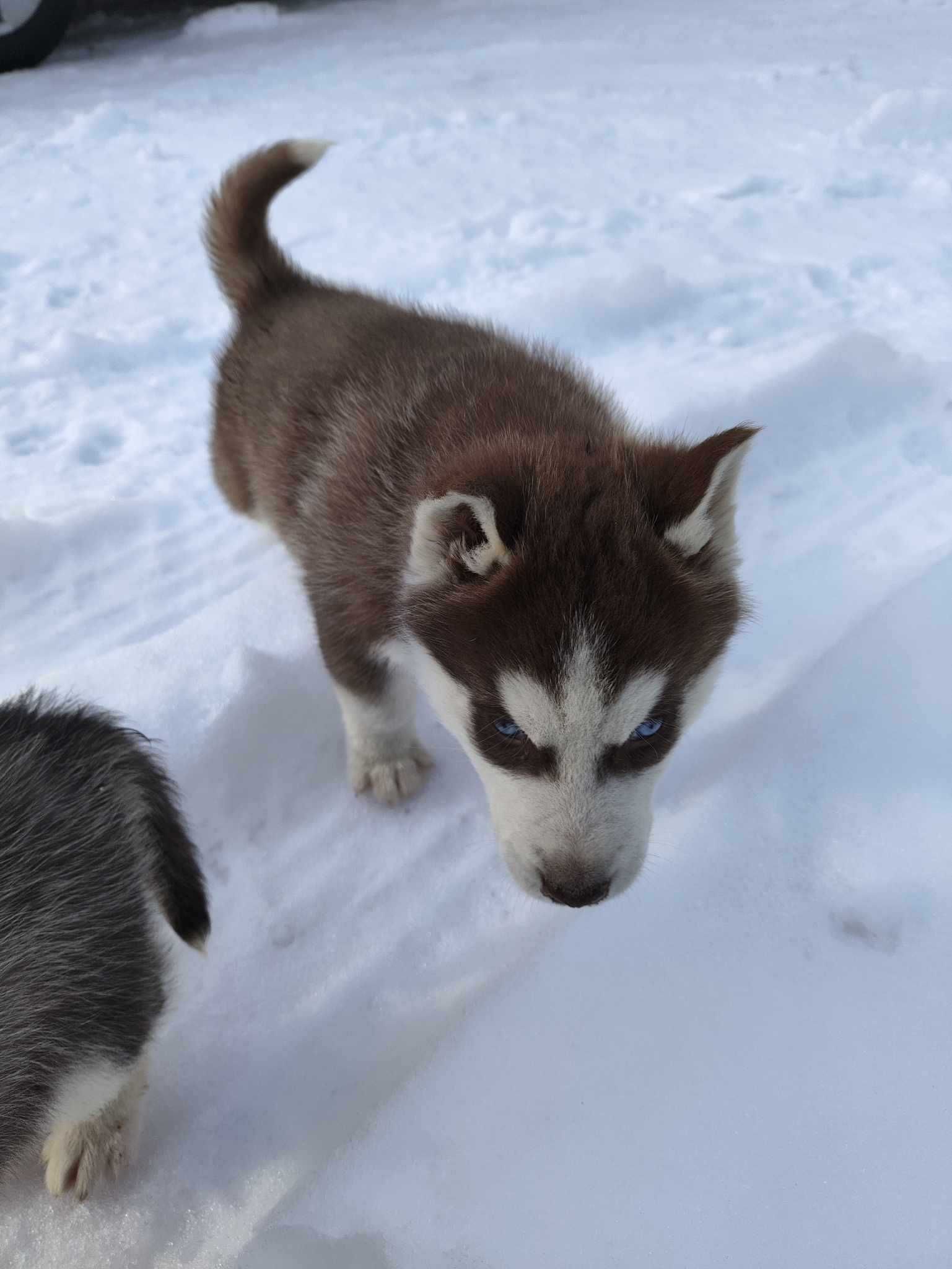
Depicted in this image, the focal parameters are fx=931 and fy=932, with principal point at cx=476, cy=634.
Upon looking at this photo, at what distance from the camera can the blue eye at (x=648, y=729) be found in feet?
5.63

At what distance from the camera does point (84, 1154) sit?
72.0 inches

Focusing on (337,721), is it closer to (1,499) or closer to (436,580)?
(436,580)

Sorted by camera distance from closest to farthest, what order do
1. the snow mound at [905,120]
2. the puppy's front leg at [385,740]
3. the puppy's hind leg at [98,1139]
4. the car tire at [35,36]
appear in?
the puppy's hind leg at [98,1139] → the puppy's front leg at [385,740] → the snow mound at [905,120] → the car tire at [35,36]

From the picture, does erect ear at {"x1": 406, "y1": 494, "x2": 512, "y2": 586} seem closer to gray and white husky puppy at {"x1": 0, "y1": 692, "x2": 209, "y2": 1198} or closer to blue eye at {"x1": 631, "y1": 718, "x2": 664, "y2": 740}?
blue eye at {"x1": 631, "y1": 718, "x2": 664, "y2": 740}

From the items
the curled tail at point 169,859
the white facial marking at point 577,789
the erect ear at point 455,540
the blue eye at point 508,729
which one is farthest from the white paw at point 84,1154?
the erect ear at point 455,540

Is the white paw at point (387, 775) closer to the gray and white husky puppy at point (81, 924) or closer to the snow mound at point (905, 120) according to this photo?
the gray and white husky puppy at point (81, 924)

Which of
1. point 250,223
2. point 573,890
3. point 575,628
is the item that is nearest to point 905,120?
point 250,223

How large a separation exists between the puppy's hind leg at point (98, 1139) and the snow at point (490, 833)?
5 cm

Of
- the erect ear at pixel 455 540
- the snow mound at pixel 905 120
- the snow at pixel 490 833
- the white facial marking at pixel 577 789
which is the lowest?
the snow at pixel 490 833

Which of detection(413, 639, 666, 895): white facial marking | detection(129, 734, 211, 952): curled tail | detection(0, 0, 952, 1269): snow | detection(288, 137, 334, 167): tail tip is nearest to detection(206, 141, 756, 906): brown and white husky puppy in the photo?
detection(413, 639, 666, 895): white facial marking

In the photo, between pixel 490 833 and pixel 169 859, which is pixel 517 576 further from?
pixel 490 833

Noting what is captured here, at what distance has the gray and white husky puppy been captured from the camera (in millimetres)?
1521

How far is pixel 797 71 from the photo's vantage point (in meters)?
6.56

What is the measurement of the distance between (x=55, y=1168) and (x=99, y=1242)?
163 millimetres
